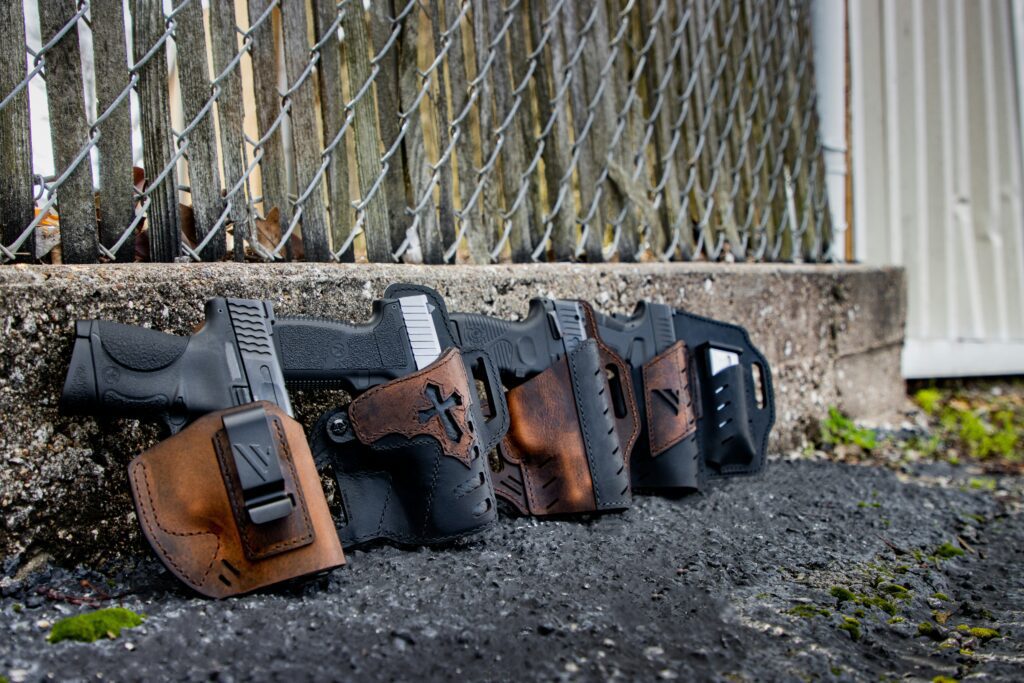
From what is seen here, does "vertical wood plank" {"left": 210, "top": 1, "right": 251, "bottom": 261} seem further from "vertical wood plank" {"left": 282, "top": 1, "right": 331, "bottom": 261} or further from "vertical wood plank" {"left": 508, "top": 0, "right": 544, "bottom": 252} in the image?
"vertical wood plank" {"left": 508, "top": 0, "right": 544, "bottom": 252}

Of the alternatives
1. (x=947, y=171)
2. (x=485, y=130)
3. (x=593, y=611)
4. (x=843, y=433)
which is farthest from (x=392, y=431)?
(x=947, y=171)

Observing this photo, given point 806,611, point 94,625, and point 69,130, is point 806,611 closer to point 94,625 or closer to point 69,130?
point 94,625

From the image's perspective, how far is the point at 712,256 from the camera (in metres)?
3.49

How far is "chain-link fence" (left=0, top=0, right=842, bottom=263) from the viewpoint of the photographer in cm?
189

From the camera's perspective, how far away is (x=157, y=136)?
1.97 metres

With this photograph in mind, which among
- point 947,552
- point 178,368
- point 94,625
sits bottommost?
point 947,552

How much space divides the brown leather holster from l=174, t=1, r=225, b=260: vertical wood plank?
644 millimetres

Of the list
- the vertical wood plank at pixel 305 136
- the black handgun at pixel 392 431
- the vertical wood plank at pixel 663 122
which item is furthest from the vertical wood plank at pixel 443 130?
the vertical wood plank at pixel 663 122

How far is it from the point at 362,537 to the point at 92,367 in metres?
0.63

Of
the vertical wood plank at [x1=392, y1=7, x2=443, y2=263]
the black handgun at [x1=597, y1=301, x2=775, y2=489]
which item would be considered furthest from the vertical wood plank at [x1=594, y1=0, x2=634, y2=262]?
the vertical wood plank at [x1=392, y1=7, x2=443, y2=263]

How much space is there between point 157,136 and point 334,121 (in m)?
0.48

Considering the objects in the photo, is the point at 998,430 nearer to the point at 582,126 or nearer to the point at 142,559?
the point at 582,126

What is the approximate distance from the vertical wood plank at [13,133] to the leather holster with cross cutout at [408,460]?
2.39ft

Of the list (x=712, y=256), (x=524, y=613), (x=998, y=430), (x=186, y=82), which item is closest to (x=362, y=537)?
(x=524, y=613)
